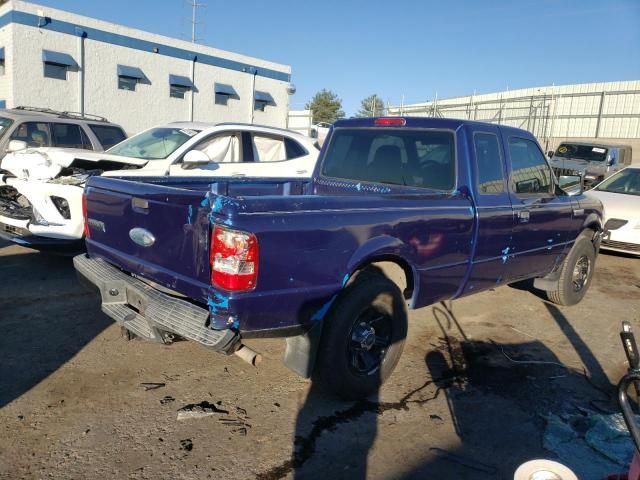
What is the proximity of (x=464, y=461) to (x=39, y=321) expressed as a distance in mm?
3649

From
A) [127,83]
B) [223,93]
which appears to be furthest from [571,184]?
[223,93]

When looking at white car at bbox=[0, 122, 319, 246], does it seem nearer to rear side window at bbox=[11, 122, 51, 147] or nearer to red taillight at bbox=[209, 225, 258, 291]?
rear side window at bbox=[11, 122, 51, 147]

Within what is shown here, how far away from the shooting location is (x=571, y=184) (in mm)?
5625

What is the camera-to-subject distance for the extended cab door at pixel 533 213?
15.0 ft

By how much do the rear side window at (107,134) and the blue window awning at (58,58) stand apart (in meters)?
11.0

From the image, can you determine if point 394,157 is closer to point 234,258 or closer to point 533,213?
point 533,213

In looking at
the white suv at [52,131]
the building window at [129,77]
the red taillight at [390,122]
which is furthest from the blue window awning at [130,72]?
the red taillight at [390,122]

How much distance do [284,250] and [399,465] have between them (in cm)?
134

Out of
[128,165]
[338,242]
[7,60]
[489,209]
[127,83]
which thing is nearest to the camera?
[338,242]

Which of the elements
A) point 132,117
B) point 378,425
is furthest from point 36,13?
point 378,425

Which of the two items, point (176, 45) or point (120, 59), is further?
point (176, 45)

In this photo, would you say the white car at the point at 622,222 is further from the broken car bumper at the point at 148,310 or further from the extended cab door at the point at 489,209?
the broken car bumper at the point at 148,310

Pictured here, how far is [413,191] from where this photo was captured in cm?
419

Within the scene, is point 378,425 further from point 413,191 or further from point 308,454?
point 413,191
